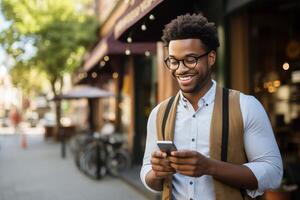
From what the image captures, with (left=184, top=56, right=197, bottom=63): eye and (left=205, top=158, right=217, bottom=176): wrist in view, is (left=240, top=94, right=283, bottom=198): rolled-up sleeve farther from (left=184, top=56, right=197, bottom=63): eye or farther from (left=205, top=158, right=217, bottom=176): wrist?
(left=184, top=56, right=197, bottom=63): eye

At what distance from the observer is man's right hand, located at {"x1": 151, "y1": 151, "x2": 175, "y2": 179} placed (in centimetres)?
200

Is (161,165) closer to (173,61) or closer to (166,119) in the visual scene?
(166,119)

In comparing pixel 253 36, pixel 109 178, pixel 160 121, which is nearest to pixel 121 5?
pixel 109 178

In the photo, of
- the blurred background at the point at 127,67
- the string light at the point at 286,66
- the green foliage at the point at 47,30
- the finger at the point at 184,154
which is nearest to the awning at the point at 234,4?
the blurred background at the point at 127,67

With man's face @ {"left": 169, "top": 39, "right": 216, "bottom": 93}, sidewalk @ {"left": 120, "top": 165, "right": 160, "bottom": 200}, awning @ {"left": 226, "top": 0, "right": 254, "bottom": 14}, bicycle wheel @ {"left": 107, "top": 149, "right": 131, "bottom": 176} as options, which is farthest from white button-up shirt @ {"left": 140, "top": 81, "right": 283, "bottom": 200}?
bicycle wheel @ {"left": 107, "top": 149, "right": 131, "bottom": 176}

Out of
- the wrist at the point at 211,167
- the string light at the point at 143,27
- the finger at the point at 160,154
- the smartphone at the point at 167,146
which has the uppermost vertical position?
the string light at the point at 143,27

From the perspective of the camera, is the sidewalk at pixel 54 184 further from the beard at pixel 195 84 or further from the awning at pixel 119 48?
the beard at pixel 195 84

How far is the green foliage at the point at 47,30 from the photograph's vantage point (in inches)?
798

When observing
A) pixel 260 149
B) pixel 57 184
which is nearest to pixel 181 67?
pixel 260 149

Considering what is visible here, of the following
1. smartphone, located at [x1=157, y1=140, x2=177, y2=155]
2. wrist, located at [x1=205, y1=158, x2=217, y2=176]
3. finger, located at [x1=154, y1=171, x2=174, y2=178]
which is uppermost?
smartphone, located at [x1=157, y1=140, x2=177, y2=155]

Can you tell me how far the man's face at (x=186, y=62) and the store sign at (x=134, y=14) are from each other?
330 cm

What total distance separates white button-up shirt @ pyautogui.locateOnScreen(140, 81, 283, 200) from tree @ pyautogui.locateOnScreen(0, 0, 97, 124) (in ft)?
59.1

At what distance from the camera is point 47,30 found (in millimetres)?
20562

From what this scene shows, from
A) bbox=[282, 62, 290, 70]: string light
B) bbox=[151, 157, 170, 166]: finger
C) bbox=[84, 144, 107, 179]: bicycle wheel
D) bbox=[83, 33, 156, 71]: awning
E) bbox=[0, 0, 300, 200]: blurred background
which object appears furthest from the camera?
bbox=[84, 144, 107, 179]: bicycle wheel
